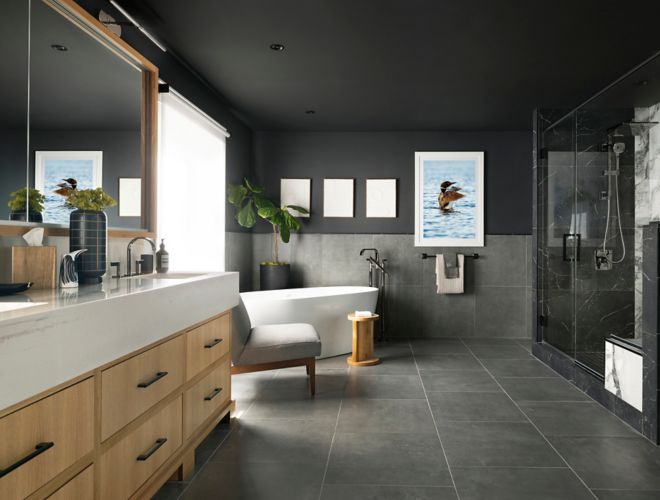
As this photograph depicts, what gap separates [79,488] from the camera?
4.81 feet

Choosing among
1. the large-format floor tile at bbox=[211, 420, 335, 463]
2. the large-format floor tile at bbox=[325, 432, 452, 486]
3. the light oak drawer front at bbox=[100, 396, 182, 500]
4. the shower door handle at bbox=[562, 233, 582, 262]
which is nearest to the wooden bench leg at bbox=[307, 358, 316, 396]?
the large-format floor tile at bbox=[211, 420, 335, 463]

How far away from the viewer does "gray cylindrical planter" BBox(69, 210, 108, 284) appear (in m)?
2.15

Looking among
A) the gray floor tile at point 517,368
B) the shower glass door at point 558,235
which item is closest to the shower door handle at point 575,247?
the shower glass door at point 558,235

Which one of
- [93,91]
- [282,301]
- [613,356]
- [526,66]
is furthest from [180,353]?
[526,66]

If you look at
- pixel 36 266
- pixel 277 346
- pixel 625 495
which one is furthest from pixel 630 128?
pixel 36 266

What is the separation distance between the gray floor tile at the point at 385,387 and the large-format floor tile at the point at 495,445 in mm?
645

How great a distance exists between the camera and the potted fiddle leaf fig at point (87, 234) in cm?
216

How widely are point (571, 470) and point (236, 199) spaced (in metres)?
3.77

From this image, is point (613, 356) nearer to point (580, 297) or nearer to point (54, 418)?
point (580, 297)

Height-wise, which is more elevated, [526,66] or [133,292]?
[526,66]

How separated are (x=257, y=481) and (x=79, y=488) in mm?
1018

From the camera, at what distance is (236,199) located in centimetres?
511

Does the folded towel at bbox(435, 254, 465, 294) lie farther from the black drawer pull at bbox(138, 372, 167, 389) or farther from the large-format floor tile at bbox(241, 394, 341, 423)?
the black drawer pull at bbox(138, 372, 167, 389)

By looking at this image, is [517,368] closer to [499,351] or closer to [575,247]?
[499,351]
